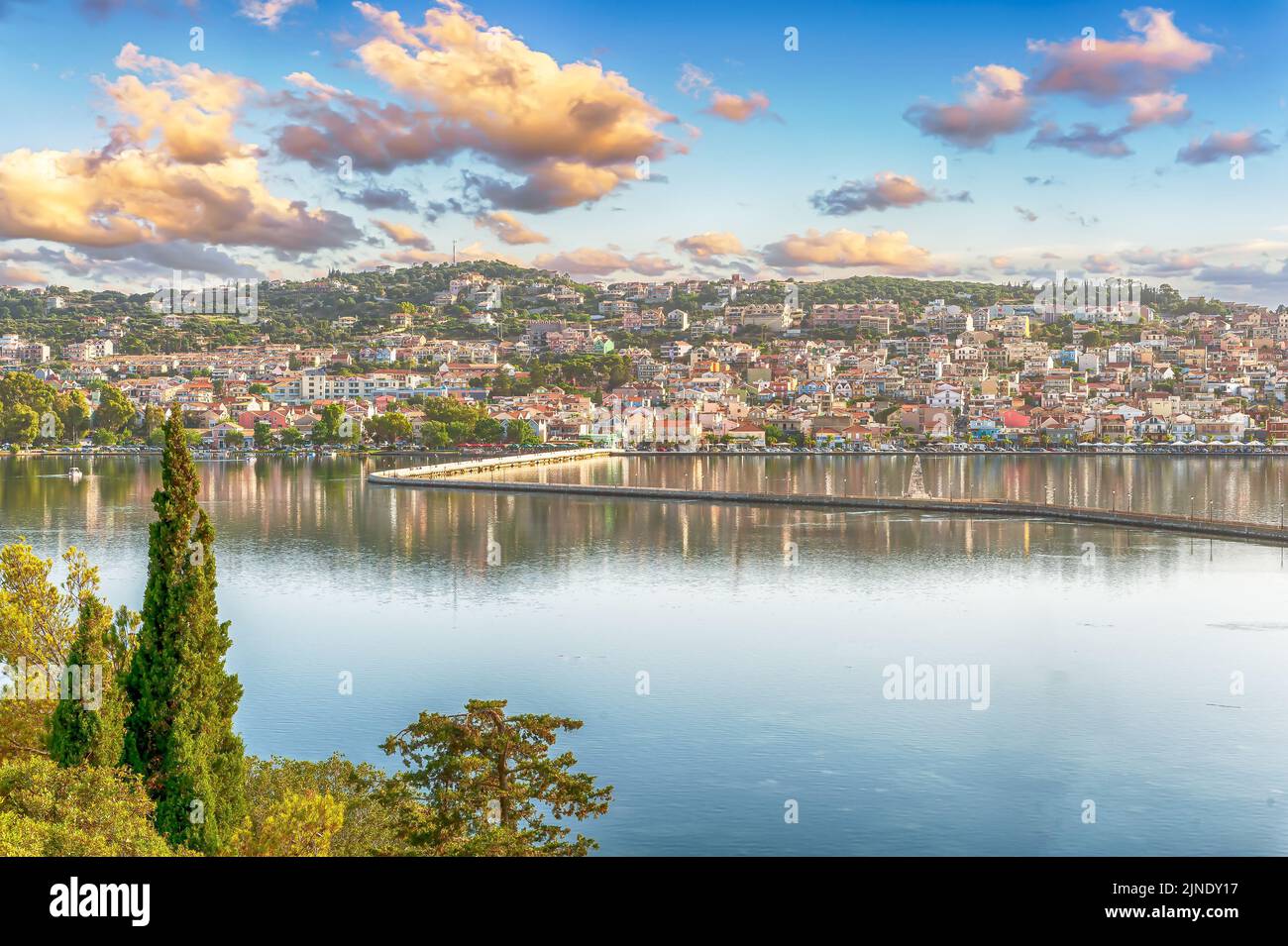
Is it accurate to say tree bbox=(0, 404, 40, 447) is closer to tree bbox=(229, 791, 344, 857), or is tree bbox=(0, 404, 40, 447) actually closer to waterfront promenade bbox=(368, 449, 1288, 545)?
waterfront promenade bbox=(368, 449, 1288, 545)

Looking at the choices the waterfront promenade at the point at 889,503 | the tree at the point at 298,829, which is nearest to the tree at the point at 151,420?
the waterfront promenade at the point at 889,503

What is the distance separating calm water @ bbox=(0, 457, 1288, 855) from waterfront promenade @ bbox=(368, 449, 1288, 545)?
1062mm

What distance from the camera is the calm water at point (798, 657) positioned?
7996mm

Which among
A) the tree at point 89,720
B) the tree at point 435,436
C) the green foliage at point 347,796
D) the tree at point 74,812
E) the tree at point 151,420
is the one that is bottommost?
the green foliage at point 347,796

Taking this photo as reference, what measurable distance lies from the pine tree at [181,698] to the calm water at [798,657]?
271cm

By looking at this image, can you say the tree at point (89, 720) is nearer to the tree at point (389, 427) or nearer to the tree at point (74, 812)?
the tree at point (74, 812)

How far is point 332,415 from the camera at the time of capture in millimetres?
54031

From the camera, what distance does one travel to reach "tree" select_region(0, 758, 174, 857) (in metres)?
4.03

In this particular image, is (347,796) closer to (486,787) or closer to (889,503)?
(486,787)

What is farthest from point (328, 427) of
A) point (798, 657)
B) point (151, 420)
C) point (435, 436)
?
point (798, 657)

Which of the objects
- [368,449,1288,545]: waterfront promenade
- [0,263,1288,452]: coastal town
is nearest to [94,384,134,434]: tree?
[0,263,1288,452]: coastal town
